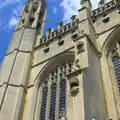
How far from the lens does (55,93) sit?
13.3 meters

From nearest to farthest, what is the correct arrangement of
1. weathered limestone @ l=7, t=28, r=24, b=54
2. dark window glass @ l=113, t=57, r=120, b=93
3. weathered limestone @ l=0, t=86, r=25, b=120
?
dark window glass @ l=113, t=57, r=120, b=93 < weathered limestone @ l=0, t=86, r=25, b=120 < weathered limestone @ l=7, t=28, r=24, b=54

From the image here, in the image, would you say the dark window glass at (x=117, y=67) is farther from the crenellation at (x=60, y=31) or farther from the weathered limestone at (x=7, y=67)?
the weathered limestone at (x=7, y=67)

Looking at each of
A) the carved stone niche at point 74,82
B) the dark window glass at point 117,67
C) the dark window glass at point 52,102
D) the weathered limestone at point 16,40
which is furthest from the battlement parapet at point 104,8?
the carved stone niche at point 74,82

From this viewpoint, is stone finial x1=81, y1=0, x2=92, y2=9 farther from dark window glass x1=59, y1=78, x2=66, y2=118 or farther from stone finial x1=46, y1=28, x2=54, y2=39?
dark window glass x1=59, y1=78, x2=66, y2=118

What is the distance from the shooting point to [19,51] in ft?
52.9

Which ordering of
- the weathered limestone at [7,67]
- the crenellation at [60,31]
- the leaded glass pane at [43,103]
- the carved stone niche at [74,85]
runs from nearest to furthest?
the carved stone niche at [74,85]
the leaded glass pane at [43,103]
the weathered limestone at [7,67]
the crenellation at [60,31]

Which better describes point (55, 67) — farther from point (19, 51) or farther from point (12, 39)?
point (12, 39)

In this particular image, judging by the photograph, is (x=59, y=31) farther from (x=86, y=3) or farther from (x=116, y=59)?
(x=116, y=59)

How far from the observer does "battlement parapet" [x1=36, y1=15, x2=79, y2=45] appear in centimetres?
1637

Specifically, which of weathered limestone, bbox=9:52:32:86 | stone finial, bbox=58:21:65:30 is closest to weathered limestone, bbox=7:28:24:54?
weathered limestone, bbox=9:52:32:86

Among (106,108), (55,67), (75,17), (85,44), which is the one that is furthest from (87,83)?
(75,17)

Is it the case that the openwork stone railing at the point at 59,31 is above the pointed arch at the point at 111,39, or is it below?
above

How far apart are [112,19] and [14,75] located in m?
5.83

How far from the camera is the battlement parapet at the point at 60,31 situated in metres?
16.4
